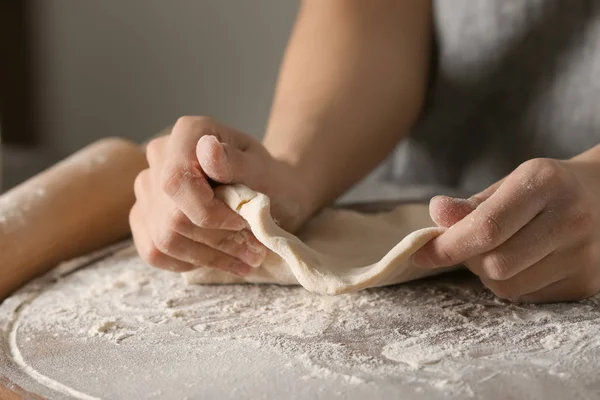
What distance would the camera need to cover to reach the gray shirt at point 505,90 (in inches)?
42.0

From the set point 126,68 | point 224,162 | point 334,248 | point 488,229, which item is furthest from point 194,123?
point 126,68

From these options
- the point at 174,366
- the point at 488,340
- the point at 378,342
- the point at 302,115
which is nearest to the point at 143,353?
the point at 174,366

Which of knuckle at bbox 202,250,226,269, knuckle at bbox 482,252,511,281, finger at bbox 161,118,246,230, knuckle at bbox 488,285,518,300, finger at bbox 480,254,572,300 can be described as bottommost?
knuckle at bbox 202,250,226,269

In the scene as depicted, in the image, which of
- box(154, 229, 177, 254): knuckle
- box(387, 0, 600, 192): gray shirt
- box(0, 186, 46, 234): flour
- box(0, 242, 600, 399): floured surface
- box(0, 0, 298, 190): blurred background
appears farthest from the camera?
box(0, 0, 298, 190): blurred background

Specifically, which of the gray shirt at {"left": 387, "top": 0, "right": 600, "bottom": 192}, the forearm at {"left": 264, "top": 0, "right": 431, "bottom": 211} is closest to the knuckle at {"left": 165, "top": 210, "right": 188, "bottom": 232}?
the forearm at {"left": 264, "top": 0, "right": 431, "bottom": 211}

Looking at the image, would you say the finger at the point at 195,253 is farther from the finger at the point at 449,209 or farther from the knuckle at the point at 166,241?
the finger at the point at 449,209

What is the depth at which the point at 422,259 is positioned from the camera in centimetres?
70

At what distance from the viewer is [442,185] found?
1.30 meters

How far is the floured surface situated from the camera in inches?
23.8

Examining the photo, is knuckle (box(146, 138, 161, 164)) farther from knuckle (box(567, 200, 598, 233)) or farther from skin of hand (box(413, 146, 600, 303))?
knuckle (box(567, 200, 598, 233))

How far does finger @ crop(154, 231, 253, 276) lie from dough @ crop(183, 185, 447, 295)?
23mm

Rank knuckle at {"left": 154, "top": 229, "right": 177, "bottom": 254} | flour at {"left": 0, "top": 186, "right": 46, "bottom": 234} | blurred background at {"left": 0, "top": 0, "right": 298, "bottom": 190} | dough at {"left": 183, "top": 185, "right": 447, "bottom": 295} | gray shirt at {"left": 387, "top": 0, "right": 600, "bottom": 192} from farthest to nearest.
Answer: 1. blurred background at {"left": 0, "top": 0, "right": 298, "bottom": 190}
2. gray shirt at {"left": 387, "top": 0, "right": 600, "bottom": 192}
3. flour at {"left": 0, "top": 186, "right": 46, "bottom": 234}
4. knuckle at {"left": 154, "top": 229, "right": 177, "bottom": 254}
5. dough at {"left": 183, "top": 185, "right": 447, "bottom": 295}

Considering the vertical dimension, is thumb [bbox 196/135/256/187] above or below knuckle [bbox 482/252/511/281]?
above

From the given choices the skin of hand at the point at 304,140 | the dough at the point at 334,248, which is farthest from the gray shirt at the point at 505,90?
the dough at the point at 334,248
